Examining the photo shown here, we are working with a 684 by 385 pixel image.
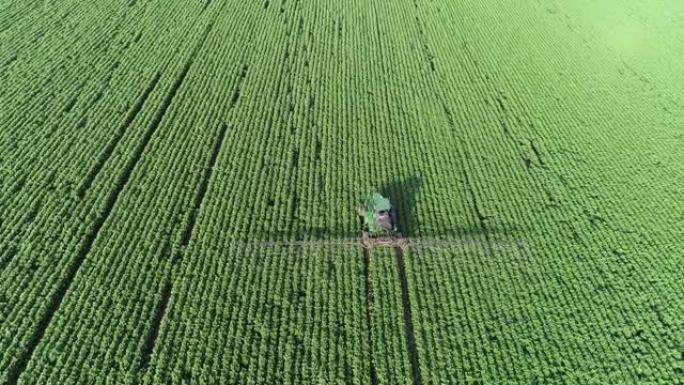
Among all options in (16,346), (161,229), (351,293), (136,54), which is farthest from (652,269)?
(136,54)

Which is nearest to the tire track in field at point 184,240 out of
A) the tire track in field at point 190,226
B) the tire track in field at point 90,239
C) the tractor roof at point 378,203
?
the tire track in field at point 190,226

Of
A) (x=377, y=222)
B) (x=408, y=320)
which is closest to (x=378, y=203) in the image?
(x=377, y=222)

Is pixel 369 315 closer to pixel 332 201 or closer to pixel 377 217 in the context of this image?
pixel 377 217

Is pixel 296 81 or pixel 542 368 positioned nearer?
pixel 542 368

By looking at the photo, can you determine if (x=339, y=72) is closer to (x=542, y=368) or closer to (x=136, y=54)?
(x=136, y=54)

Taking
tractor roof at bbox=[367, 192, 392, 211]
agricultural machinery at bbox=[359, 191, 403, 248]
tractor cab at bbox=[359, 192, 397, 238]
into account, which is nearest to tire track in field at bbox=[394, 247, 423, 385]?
agricultural machinery at bbox=[359, 191, 403, 248]

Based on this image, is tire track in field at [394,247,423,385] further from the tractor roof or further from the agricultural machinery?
the tractor roof
